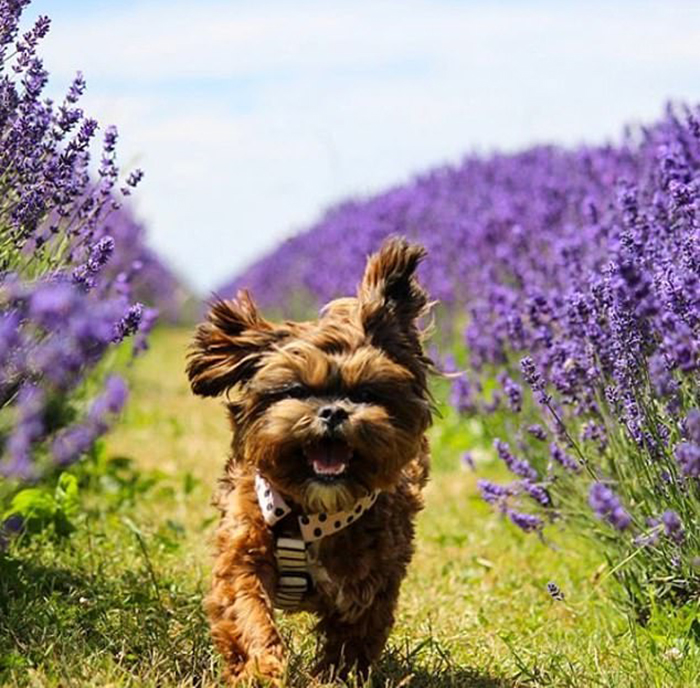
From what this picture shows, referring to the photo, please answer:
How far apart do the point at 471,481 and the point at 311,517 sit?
13.7ft

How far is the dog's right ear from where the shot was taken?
13.4 feet

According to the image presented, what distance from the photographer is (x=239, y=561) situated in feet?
13.3

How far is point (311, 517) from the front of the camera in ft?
13.2

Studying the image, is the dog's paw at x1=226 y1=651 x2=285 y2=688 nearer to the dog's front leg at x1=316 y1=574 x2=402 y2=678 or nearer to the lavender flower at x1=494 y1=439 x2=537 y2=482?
the dog's front leg at x1=316 y1=574 x2=402 y2=678

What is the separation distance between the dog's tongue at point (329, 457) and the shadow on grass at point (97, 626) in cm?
68

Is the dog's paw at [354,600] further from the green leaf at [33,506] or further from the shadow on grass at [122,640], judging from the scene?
the green leaf at [33,506]

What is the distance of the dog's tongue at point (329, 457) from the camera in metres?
3.85

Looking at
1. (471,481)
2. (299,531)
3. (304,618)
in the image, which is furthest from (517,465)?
(471,481)

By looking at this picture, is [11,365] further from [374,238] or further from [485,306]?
[374,238]

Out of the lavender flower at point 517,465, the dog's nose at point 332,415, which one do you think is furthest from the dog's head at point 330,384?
the lavender flower at point 517,465

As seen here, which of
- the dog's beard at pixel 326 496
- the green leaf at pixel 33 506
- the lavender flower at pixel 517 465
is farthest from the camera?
the green leaf at pixel 33 506

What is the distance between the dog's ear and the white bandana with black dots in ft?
1.66

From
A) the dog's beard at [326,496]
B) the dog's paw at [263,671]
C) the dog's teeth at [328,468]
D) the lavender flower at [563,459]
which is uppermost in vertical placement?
the dog's teeth at [328,468]

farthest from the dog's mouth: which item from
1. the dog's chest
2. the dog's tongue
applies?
the dog's chest
